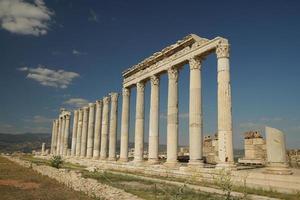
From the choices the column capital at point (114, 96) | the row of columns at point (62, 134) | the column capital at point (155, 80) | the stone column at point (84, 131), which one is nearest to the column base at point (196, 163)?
the column capital at point (155, 80)

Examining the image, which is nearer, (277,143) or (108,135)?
(277,143)

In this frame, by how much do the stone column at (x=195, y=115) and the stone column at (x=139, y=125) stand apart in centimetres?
1003

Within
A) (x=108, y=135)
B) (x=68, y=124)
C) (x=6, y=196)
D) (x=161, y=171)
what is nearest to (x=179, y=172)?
(x=161, y=171)

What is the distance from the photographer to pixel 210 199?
13266 millimetres

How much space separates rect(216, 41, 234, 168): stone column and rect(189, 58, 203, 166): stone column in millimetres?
3131

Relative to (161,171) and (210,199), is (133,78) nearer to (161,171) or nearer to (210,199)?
(161,171)

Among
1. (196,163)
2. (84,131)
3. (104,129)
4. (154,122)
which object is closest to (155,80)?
(154,122)

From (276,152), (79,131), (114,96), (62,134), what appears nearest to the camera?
(276,152)

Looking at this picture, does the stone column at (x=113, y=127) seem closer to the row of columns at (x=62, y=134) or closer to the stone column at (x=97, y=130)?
the stone column at (x=97, y=130)

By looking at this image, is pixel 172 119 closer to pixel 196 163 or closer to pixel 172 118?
pixel 172 118

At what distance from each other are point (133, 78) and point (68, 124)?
34254 millimetres

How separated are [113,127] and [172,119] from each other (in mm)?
15456

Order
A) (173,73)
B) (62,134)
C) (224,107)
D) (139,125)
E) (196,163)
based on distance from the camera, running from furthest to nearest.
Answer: (62,134)
(139,125)
(173,73)
(196,163)
(224,107)

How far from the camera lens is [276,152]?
17844 millimetres
